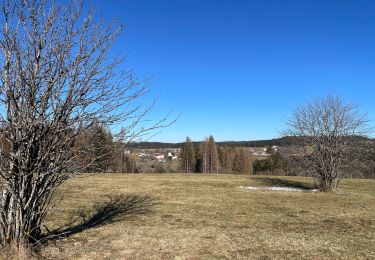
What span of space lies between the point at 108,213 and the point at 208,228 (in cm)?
293

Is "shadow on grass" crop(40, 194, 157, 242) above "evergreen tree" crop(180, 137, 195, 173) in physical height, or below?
below

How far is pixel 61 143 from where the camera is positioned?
5754 millimetres

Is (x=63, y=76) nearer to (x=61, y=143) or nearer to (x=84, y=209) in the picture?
(x=61, y=143)

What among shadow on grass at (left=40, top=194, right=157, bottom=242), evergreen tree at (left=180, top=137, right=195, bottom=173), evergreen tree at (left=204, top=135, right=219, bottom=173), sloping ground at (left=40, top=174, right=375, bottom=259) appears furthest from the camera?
evergreen tree at (left=204, top=135, right=219, bottom=173)

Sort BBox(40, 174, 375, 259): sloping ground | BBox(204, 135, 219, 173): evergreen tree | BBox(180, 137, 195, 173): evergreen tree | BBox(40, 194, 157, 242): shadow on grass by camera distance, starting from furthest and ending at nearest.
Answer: BBox(204, 135, 219, 173): evergreen tree → BBox(180, 137, 195, 173): evergreen tree → BBox(40, 194, 157, 242): shadow on grass → BBox(40, 174, 375, 259): sloping ground

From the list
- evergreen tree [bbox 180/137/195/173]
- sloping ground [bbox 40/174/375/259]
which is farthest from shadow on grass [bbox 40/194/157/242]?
evergreen tree [bbox 180/137/195/173]

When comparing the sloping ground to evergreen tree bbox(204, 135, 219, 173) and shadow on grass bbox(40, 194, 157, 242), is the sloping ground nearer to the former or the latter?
shadow on grass bbox(40, 194, 157, 242)

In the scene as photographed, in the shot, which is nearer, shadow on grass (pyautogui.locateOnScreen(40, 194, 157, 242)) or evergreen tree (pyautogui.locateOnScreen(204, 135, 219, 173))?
shadow on grass (pyautogui.locateOnScreen(40, 194, 157, 242))

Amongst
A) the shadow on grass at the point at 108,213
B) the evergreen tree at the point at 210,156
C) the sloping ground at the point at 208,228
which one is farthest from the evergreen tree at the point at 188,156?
the sloping ground at the point at 208,228

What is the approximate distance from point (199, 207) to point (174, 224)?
289 cm

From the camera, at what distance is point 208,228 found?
8.38 metres

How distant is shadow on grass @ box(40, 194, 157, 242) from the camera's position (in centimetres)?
770

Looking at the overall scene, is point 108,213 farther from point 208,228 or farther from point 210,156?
point 210,156

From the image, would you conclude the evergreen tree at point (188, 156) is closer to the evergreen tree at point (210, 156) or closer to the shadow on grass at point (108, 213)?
the evergreen tree at point (210, 156)
